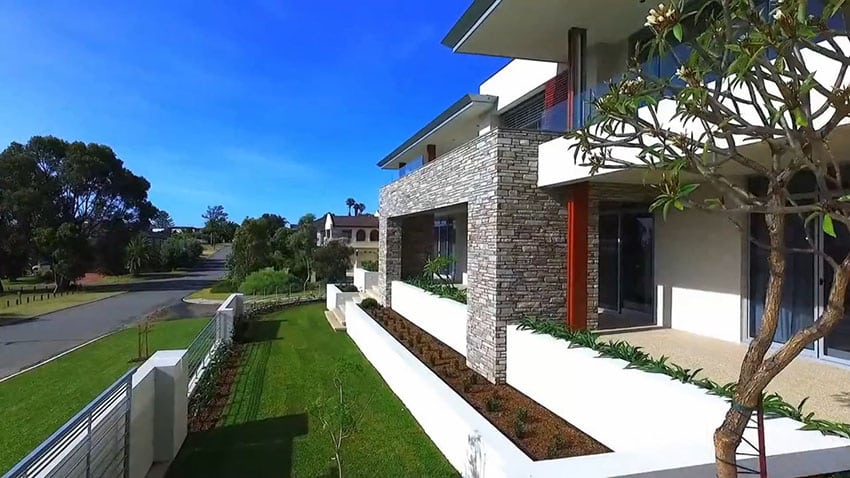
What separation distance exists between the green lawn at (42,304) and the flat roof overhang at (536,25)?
26.1 metres

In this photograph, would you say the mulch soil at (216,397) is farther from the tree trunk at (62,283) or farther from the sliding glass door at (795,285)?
the tree trunk at (62,283)

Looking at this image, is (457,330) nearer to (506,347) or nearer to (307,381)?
(506,347)

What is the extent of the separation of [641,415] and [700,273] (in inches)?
178

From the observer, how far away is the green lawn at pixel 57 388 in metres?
8.09

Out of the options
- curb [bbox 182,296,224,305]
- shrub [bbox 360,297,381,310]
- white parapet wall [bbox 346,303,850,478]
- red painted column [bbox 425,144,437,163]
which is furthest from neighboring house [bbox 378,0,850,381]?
curb [bbox 182,296,224,305]

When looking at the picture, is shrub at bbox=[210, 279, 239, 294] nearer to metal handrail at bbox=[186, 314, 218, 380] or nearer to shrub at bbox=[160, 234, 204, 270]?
metal handrail at bbox=[186, 314, 218, 380]

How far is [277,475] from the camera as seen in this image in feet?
19.5

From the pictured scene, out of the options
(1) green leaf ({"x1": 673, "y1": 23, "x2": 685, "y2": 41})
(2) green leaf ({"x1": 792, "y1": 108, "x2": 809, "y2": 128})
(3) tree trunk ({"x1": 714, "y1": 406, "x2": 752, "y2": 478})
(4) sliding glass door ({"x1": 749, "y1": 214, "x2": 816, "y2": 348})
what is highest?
(1) green leaf ({"x1": 673, "y1": 23, "x2": 685, "y2": 41})

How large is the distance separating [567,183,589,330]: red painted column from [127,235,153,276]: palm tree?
53005mm

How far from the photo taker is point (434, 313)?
41.8 ft

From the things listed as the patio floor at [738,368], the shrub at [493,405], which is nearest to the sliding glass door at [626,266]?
the patio floor at [738,368]

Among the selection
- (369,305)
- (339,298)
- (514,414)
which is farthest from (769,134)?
(339,298)

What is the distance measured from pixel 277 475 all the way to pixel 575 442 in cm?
369

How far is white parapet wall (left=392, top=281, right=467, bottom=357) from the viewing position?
1092 cm
